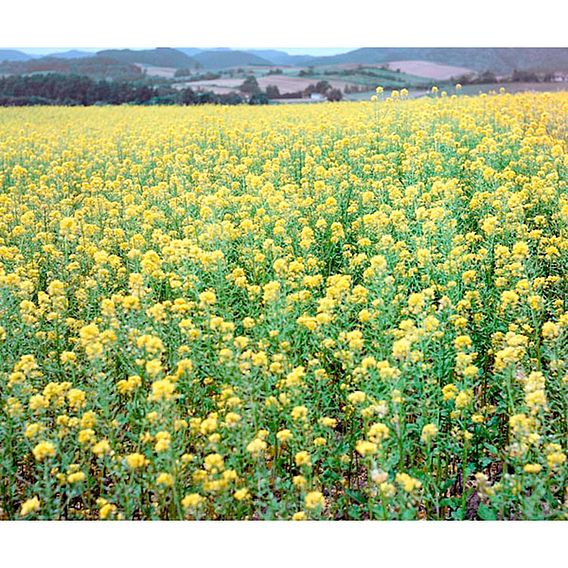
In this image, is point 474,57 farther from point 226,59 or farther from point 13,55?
point 13,55

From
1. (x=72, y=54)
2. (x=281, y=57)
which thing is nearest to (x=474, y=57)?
(x=281, y=57)

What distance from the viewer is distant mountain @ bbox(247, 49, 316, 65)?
17.6ft

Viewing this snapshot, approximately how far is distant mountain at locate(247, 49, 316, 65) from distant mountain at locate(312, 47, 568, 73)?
0.10 meters

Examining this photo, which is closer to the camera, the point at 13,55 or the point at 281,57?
the point at 13,55

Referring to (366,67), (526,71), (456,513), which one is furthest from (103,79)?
(456,513)

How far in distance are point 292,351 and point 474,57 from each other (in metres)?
3.66

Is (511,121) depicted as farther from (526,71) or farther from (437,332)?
(437,332)

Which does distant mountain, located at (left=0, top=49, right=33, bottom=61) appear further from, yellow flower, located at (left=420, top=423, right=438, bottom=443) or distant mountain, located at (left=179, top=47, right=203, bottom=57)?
yellow flower, located at (left=420, top=423, right=438, bottom=443)

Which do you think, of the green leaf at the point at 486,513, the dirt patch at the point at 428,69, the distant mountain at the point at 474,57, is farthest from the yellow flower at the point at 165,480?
the dirt patch at the point at 428,69

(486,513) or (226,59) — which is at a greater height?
(226,59)

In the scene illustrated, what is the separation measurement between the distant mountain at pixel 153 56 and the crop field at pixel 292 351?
945 millimetres

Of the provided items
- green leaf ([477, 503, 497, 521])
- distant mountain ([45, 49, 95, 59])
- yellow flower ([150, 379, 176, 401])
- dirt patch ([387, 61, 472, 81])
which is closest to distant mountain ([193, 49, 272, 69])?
distant mountain ([45, 49, 95, 59])

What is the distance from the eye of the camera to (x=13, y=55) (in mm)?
5148
